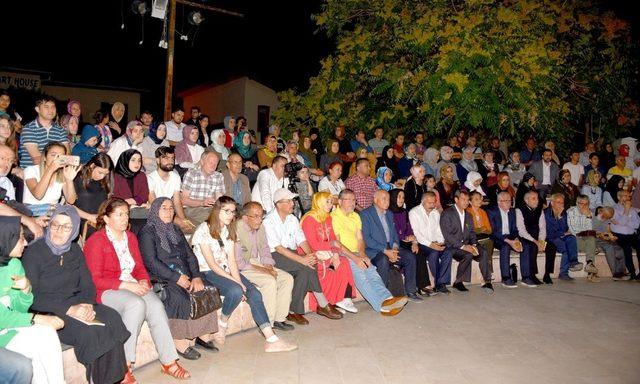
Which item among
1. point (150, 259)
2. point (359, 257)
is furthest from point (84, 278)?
point (359, 257)

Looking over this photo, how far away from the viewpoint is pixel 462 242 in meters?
9.62

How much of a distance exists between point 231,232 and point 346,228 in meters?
2.35

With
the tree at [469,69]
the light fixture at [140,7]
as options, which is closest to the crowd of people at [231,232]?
the tree at [469,69]

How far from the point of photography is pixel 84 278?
5.10 metres

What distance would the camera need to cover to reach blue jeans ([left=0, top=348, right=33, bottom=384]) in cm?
399

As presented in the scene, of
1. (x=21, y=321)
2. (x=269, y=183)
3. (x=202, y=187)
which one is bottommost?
(x=21, y=321)

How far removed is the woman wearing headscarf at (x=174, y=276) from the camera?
5816mm

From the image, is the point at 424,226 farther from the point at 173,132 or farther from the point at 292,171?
the point at 173,132

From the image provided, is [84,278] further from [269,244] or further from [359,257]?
[359,257]

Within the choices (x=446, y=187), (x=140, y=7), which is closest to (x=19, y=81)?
(x=140, y=7)

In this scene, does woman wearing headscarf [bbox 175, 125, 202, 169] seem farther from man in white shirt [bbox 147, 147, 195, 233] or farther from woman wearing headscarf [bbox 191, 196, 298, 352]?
woman wearing headscarf [bbox 191, 196, 298, 352]

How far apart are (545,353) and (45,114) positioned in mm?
6849

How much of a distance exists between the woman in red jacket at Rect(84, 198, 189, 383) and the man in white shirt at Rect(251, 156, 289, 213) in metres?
3.55

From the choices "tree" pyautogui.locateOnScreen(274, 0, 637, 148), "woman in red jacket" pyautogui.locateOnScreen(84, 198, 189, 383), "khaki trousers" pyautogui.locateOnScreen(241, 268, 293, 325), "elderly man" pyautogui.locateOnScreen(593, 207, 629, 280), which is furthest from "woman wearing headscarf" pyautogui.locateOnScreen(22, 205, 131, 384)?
"elderly man" pyautogui.locateOnScreen(593, 207, 629, 280)
